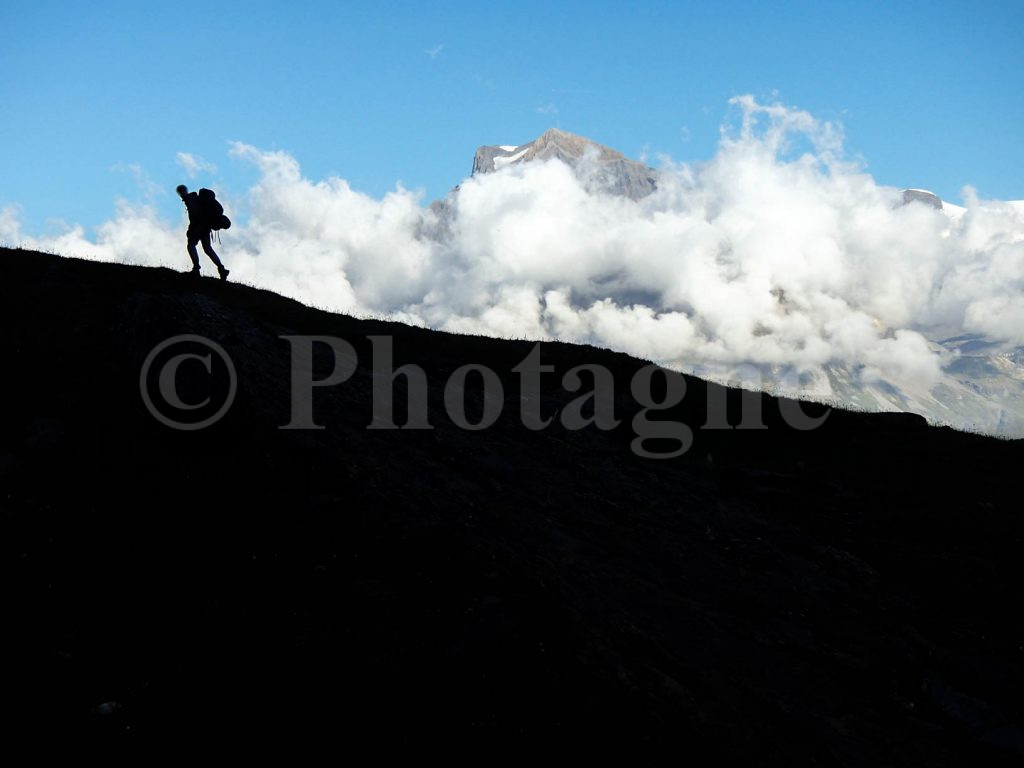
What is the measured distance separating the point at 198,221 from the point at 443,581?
76.2 feet

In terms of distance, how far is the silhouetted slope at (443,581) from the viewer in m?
8.43

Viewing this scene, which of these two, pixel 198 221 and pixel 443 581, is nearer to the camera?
pixel 443 581

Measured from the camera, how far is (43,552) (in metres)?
10.6

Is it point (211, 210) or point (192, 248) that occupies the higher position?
point (211, 210)

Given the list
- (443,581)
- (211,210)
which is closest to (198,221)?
(211,210)

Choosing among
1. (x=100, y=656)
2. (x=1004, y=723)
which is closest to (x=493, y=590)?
(x=100, y=656)

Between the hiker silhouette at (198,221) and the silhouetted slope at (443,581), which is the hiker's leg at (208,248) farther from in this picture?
the silhouetted slope at (443,581)

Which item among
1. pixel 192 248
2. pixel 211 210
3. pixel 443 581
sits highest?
pixel 211 210

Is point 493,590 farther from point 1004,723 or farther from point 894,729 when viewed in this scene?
point 1004,723

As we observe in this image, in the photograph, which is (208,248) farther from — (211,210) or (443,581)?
(443,581)

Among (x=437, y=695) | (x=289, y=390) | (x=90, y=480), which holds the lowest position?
(x=437, y=695)

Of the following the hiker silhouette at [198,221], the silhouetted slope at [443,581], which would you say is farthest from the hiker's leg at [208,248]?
the silhouetted slope at [443,581]

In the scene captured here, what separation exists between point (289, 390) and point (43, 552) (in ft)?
23.5

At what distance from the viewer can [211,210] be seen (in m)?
29.2
